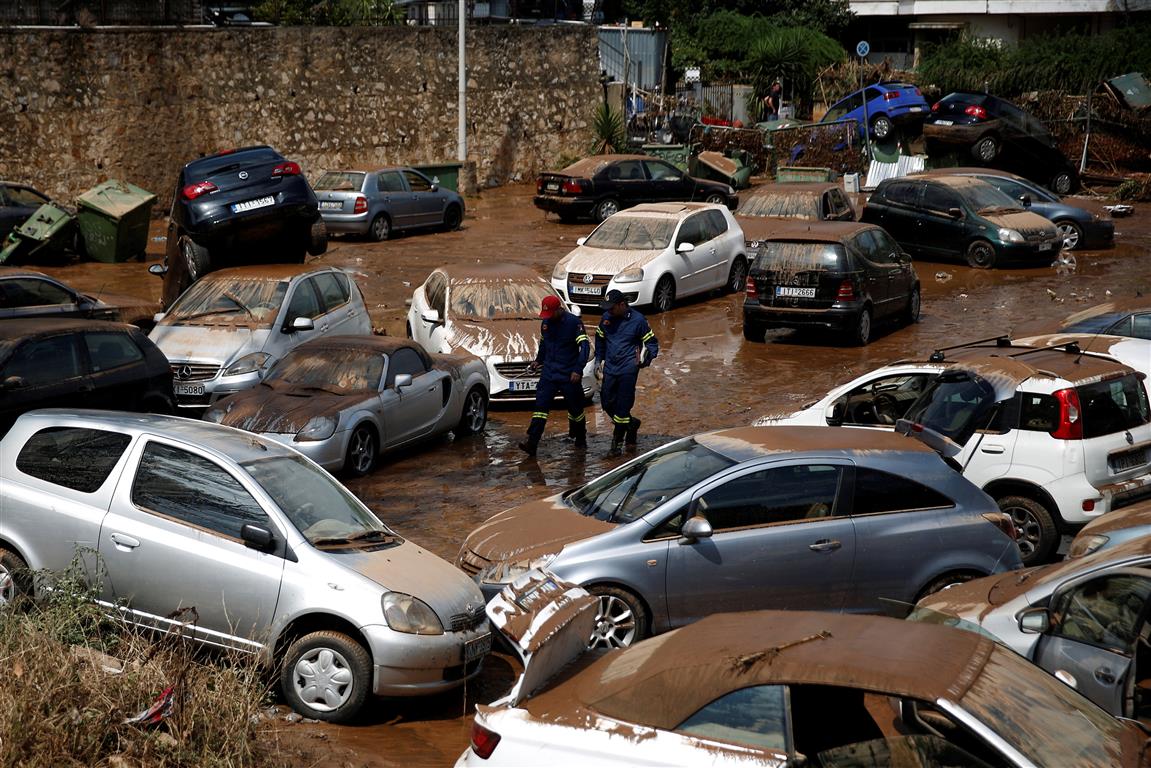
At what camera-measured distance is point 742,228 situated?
2255 centimetres

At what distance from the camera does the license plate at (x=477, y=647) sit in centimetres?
727

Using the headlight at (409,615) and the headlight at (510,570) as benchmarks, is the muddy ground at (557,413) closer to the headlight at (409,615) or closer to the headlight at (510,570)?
the headlight at (409,615)

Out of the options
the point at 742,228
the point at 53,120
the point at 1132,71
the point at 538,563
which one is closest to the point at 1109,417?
the point at 538,563

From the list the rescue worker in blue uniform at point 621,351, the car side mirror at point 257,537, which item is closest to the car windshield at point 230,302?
the rescue worker in blue uniform at point 621,351

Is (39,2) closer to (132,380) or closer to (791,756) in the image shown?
(132,380)

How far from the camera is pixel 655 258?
19453mm

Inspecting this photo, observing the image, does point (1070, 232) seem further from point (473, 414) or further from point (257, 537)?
point (257, 537)

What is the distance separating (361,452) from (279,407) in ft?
2.80

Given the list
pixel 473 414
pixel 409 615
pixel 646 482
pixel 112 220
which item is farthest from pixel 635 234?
pixel 409 615

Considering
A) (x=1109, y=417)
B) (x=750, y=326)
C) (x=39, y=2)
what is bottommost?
(x=750, y=326)

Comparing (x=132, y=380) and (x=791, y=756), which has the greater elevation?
(x=791, y=756)

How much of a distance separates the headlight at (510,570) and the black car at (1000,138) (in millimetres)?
24969

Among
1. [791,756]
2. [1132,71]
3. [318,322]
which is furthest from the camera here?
[1132,71]

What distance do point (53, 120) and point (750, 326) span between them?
1546cm
